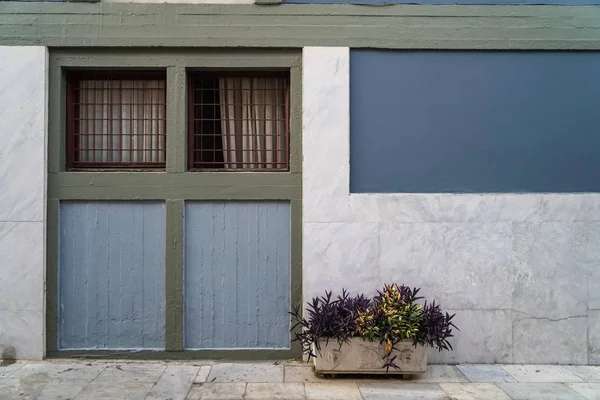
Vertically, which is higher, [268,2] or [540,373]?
[268,2]

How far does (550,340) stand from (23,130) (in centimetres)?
744

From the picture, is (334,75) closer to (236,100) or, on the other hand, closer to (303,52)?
(303,52)

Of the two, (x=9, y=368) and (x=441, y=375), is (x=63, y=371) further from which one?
(x=441, y=375)

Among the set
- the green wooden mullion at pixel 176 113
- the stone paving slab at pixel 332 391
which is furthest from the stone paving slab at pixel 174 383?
the green wooden mullion at pixel 176 113

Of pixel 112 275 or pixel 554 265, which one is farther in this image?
pixel 112 275

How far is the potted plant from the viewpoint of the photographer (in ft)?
19.8

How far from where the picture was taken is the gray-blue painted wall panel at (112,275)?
6.90m

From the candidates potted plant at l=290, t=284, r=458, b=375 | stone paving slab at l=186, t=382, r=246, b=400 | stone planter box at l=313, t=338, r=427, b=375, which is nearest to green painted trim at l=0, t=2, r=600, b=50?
potted plant at l=290, t=284, r=458, b=375

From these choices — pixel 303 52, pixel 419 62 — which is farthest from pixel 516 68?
pixel 303 52

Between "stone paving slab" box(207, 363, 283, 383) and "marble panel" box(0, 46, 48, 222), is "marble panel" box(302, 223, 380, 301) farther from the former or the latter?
"marble panel" box(0, 46, 48, 222)

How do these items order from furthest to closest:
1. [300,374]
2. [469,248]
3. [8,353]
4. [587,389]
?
[469,248] → [8,353] → [300,374] → [587,389]

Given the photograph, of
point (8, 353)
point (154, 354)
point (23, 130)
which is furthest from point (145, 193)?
point (8, 353)

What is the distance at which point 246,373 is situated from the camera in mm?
6438

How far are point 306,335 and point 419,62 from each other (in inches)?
152
